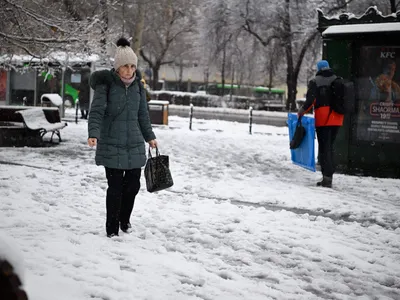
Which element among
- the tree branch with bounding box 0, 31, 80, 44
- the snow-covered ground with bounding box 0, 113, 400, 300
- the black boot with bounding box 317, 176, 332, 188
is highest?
the tree branch with bounding box 0, 31, 80, 44

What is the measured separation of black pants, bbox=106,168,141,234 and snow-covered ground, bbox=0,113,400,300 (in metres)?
0.21

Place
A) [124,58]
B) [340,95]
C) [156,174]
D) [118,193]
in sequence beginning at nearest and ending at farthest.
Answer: [124,58], [118,193], [156,174], [340,95]

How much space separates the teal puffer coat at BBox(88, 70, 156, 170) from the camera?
193 inches

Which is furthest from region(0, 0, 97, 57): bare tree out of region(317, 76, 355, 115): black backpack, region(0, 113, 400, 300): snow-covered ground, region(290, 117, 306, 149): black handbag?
region(317, 76, 355, 115): black backpack

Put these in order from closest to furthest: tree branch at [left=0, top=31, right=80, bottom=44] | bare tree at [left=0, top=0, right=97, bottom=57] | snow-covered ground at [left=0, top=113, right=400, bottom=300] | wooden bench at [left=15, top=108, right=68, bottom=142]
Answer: snow-covered ground at [left=0, top=113, right=400, bottom=300] < tree branch at [left=0, top=31, right=80, bottom=44] < bare tree at [left=0, top=0, right=97, bottom=57] < wooden bench at [left=15, top=108, right=68, bottom=142]

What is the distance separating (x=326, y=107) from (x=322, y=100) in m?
0.15

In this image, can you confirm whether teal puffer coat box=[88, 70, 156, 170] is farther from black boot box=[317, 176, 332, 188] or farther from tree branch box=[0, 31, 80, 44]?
tree branch box=[0, 31, 80, 44]

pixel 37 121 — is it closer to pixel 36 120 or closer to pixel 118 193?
pixel 36 120

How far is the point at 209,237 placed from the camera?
535cm

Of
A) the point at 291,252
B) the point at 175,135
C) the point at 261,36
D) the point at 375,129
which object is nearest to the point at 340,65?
the point at 375,129

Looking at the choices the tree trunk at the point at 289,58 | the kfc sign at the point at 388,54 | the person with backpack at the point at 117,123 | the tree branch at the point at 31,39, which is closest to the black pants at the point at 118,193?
the person with backpack at the point at 117,123

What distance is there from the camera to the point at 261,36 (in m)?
33.1

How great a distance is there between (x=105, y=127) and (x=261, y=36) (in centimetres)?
2948

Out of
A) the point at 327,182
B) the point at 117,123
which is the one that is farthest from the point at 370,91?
the point at 117,123
